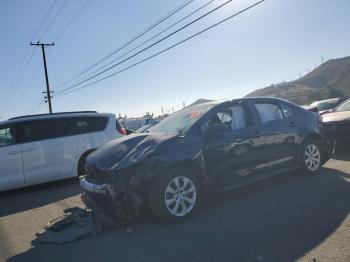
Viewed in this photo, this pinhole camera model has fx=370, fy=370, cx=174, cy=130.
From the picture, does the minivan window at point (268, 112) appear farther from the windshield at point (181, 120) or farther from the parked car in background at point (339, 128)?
the parked car in background at point (339, 128)

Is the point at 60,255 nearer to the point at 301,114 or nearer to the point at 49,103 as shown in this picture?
the point at 301,114

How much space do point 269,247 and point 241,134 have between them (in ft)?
7.50

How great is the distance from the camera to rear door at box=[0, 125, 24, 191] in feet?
26.9

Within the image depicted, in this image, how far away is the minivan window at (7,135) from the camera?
27.5 feet

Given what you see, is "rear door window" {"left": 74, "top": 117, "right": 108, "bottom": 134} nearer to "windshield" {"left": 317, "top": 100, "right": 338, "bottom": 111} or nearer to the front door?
the front door

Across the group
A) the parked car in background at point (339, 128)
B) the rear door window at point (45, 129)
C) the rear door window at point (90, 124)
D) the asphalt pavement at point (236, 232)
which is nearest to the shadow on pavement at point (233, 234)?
the asphalt pavement at point (236, 232)

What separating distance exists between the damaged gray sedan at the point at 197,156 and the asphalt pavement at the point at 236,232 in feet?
1.07

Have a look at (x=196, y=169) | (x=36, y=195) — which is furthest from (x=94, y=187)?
(x=36, y=195)

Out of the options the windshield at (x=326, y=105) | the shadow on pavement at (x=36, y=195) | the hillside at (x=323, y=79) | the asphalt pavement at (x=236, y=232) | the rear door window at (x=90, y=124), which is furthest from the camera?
the hillside at (x=323, y=79)

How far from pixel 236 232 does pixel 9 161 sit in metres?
5.81

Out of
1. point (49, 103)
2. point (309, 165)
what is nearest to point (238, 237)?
point (309, 165)

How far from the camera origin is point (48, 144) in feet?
28.8

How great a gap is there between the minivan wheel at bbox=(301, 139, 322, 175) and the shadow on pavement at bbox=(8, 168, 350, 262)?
92 centimetres

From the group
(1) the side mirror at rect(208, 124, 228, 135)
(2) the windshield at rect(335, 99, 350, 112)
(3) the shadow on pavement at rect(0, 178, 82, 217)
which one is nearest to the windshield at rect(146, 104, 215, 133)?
(1) the side mirror at rect(208, 124, 228, 135)
